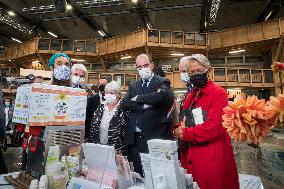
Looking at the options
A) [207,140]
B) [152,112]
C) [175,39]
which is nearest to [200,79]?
[207,140]

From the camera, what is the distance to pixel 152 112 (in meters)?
2.55

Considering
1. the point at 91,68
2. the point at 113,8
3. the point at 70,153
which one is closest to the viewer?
the point at 70,153

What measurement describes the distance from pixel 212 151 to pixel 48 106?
3.94ft

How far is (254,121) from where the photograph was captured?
898 millimetres

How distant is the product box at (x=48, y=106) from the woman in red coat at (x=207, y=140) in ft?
2.59

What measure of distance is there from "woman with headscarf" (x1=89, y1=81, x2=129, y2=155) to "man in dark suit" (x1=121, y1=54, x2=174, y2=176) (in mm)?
100

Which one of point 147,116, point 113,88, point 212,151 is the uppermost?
point 113,88

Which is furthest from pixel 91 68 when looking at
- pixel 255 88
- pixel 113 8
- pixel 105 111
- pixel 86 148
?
pixel 86 148

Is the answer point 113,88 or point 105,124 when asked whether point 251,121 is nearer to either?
point 105,124

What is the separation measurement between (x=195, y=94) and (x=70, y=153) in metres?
1.10

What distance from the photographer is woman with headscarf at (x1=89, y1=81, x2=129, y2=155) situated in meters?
2.63

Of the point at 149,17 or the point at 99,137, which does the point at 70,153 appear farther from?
the point at 149,17

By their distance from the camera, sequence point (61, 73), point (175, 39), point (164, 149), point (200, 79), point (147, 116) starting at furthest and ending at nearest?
point (175, 39) → point (147, 116) → point (61, 73) → point (200, 79) → point (164, 149)

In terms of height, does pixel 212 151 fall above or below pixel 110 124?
below
